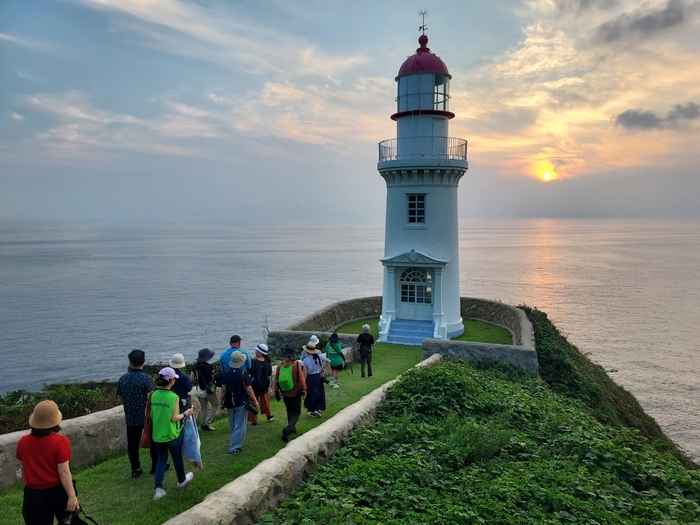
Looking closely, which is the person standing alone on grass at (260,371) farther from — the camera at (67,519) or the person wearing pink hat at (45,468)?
the person wearing pink hat at (45,468)

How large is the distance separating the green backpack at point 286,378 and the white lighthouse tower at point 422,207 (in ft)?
39.5

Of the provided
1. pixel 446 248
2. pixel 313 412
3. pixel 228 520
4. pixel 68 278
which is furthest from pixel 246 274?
pixel 228 520

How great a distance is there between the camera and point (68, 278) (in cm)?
6372

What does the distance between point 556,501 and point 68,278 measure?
68.9 meters

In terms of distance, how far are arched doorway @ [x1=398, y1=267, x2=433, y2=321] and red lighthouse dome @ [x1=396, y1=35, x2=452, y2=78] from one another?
8264 mm

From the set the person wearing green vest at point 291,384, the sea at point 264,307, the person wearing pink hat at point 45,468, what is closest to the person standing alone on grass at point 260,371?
the person wearing green vest at point 291,384

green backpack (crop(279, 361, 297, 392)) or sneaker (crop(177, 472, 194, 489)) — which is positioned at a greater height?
green backpack (crop(279, 361, 297, 392))

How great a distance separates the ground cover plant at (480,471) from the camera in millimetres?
6539

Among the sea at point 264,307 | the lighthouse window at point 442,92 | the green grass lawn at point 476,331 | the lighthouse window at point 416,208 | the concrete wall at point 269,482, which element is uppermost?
the lighthouse window at point 442,92

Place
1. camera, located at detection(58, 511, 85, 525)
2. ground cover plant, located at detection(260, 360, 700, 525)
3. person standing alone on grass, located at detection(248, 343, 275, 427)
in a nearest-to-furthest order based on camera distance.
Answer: camera, located at detection(58, 511, 85, 525)
ground cover plant, located at detection(260, 360, 700, 525)
person standing alone on grass, located at detection(248, 343, 275, 427)

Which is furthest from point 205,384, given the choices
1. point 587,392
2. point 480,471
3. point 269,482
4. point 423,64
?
point 423,64

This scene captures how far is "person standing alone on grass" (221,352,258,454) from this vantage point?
8250 millimetres

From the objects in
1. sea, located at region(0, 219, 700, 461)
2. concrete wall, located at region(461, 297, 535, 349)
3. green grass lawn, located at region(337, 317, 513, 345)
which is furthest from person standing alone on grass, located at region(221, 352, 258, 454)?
sea, located at region(0, 219, 700, 461)

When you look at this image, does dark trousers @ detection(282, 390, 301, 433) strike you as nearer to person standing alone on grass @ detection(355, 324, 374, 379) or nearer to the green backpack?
the green backpack
